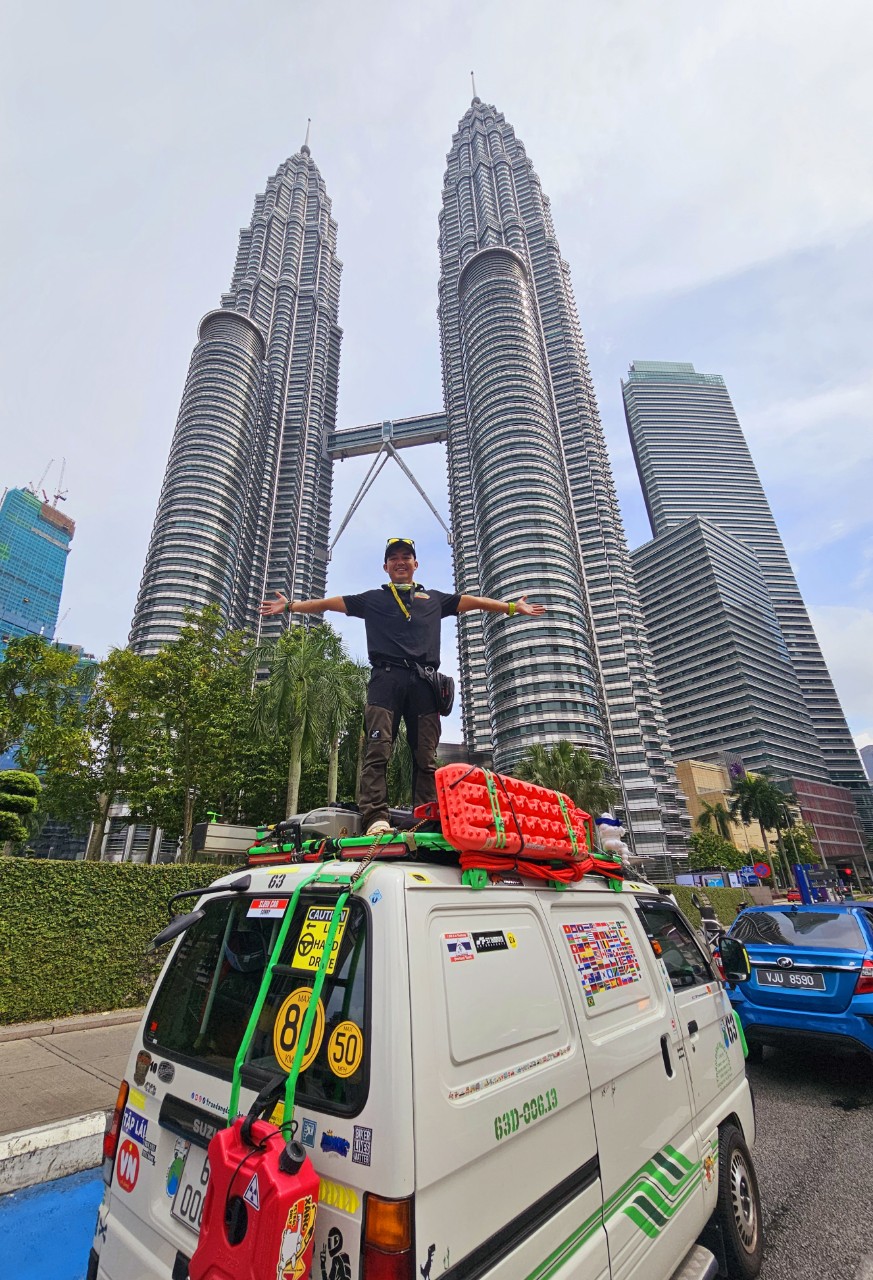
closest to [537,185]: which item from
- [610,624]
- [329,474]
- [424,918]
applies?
[329,474]

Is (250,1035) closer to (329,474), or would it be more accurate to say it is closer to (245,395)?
(245,395)

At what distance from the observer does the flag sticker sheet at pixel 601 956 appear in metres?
2.41

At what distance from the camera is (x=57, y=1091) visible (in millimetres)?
5082

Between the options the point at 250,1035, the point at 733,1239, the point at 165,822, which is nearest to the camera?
the point at 250,1035

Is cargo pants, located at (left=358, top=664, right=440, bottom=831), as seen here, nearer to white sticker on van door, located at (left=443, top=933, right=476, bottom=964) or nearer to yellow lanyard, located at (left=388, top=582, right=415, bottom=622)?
yellow lanyard, located at (left=388, top=582, right=415, bottom=622)

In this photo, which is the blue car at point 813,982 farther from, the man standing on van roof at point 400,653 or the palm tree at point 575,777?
the palm tree at point 575,777

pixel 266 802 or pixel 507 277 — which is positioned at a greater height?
pixel 507 277

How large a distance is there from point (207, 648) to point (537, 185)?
178 meters

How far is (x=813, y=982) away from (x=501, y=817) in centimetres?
569

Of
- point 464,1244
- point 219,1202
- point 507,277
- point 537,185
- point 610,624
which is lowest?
point 464,1244

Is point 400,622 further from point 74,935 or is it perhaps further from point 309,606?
point 74,935

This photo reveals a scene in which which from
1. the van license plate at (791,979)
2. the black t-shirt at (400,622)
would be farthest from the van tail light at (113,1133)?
the van license plate at (791,979)

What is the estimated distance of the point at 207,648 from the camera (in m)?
22.5

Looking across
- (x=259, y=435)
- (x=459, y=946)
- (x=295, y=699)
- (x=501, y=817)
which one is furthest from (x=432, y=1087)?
(x=259, y=435)
